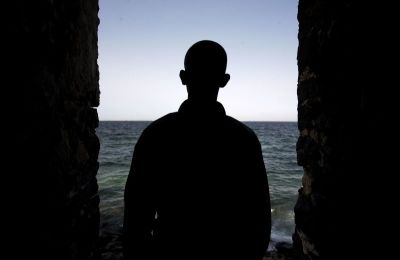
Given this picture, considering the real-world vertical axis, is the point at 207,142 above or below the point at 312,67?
below

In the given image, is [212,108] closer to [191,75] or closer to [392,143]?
[191,75]

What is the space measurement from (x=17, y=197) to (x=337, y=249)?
7.05 ft

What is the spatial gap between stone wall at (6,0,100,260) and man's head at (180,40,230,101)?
35.6 inches

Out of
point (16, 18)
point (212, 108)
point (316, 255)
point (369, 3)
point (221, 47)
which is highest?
point (369, 3)

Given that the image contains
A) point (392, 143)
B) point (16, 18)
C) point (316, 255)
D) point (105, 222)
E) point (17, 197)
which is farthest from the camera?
point (105, 222)

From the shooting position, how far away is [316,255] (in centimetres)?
258

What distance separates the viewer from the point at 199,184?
1329mm

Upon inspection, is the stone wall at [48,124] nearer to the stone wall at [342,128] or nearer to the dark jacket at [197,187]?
the dark jacket at [197,187]

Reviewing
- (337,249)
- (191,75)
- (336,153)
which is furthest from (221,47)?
(337,249)

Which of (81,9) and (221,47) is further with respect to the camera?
(81,9)

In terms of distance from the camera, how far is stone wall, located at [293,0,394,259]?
77.4 inches

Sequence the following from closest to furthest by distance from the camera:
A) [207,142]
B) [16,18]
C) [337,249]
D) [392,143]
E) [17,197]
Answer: [207,142] → [16,18] → [17,197] → [392,143] → [337,249]

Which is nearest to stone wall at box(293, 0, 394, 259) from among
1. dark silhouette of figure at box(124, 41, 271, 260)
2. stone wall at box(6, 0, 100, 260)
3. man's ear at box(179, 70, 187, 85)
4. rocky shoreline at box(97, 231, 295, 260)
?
dark silhouette of figure at box(124, 41, 271, 260)

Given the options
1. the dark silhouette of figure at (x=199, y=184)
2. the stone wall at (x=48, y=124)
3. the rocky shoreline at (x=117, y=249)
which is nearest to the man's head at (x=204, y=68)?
the dark silhouette of figure at (x=199, y=184)
